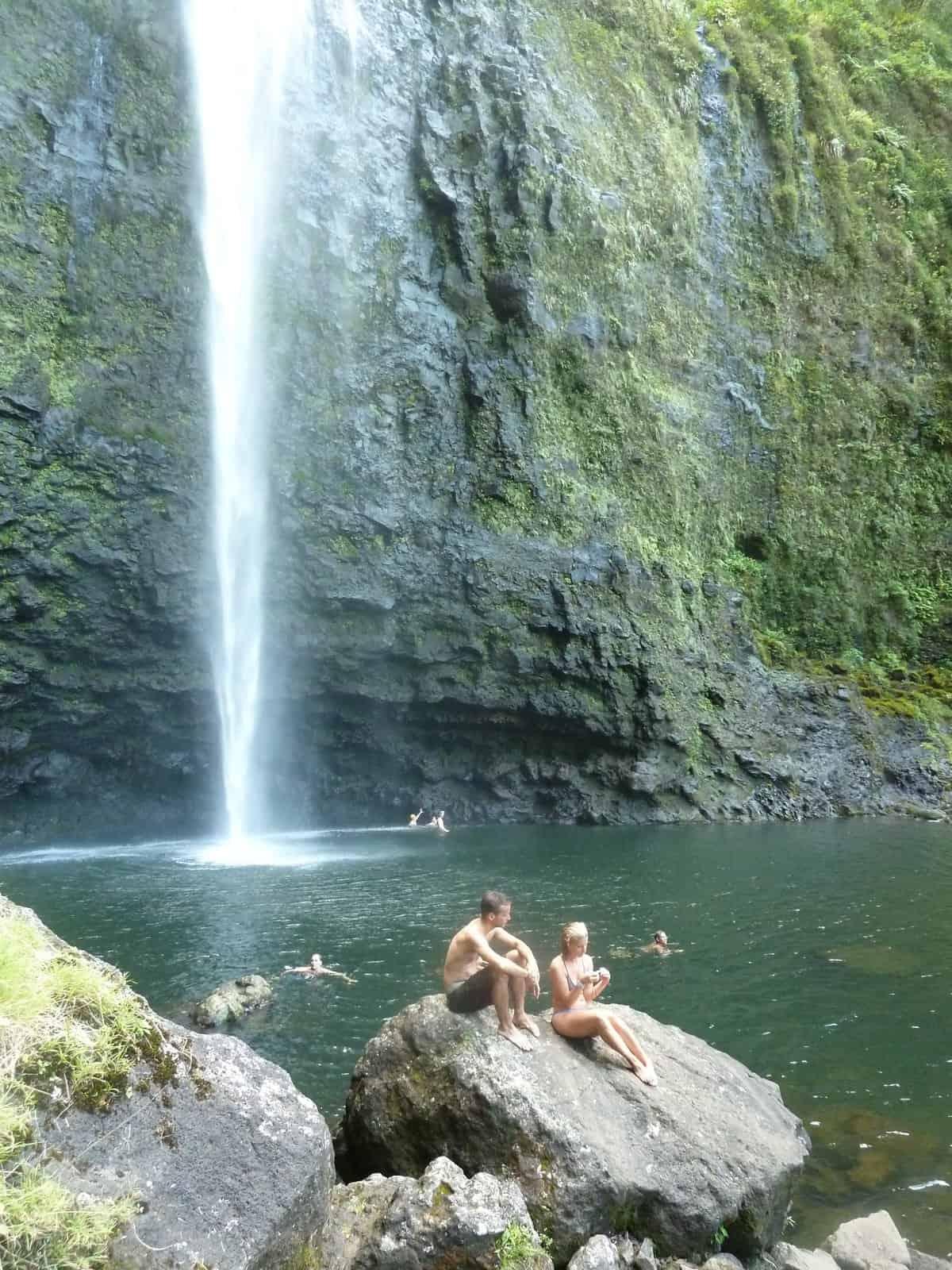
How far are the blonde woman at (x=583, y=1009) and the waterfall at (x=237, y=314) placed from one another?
55.0 ft

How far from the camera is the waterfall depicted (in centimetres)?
2223

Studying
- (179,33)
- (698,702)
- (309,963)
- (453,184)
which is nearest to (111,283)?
(179,33)

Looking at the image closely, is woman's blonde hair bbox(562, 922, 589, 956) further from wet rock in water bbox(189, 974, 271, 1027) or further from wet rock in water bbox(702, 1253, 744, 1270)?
wet rock in water bbox(189, 974, 271, 1027)

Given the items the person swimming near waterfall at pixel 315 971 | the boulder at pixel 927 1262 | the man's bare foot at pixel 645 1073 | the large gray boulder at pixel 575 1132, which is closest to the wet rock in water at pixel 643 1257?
the large gray boulder at pixel 575 1132

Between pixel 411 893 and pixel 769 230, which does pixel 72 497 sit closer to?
pixel 411 893

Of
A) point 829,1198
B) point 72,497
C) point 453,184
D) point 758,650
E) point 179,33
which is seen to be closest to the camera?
point 829,1198

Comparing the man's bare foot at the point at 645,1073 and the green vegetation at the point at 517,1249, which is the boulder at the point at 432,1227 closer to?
the green vegetation at the point at 517,1249

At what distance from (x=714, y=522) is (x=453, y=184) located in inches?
484

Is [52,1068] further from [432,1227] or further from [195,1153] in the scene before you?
[432,1227]

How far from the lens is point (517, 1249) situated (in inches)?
193

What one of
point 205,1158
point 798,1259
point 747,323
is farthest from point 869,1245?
point 747,323

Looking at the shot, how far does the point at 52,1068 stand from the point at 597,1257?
319 cm

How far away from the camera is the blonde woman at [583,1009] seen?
6.65 m

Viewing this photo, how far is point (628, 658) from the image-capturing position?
24.7 metres
